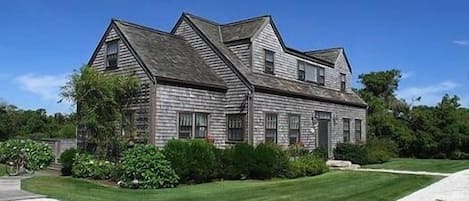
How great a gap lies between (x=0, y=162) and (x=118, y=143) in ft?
22.4

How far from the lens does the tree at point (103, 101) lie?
756 inches

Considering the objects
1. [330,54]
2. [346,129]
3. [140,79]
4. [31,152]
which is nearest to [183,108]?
[140,79]

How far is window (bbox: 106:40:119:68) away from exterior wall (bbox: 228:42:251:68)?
557 cm

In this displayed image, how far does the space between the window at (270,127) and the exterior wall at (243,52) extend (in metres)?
2.60

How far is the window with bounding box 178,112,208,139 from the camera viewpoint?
20.0 m

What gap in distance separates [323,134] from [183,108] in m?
10.2

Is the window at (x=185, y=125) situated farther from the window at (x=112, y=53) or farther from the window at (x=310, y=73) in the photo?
the window at (x=310, y=73)

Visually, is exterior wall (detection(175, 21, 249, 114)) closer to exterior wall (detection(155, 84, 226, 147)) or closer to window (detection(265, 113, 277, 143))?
exterior wall (detection(155, 84, 226, 147))

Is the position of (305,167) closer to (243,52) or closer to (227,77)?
(227,77)

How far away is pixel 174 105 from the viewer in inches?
767

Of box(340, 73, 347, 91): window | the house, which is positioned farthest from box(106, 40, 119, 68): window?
box(340, 73, 347, 91): window

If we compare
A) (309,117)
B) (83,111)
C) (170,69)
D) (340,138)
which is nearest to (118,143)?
(83,111)

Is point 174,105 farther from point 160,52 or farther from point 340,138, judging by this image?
point 340,138

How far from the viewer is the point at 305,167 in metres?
19.9
